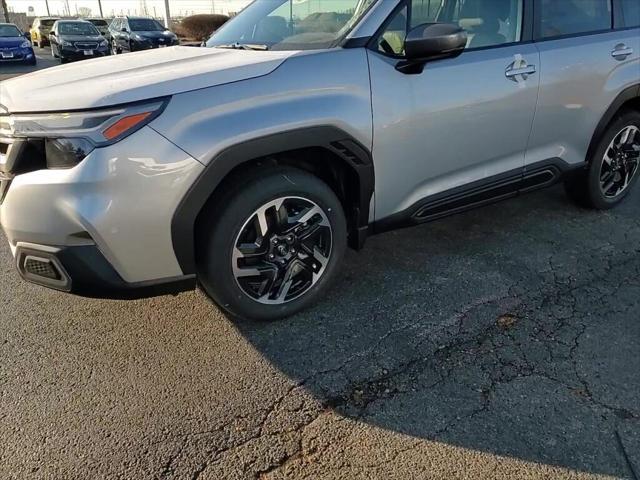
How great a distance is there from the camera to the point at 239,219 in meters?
2.47

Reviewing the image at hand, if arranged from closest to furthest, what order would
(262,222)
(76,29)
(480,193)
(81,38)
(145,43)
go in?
(262,222)
(480,193)
(81,38)
(76,29)
(145,43)

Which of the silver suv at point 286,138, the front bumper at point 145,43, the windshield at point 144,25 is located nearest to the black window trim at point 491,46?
the silver suv at point 286,138

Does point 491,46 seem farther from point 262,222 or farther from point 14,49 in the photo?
point 14,49

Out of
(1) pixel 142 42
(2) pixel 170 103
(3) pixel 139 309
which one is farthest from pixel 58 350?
(1) pixel 142 42

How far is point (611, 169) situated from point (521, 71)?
1490 mm

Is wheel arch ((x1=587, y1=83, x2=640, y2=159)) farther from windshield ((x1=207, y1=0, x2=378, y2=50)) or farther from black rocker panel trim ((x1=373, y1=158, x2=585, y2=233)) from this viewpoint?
windshield ((x1=207, y1=0, x2=378, y2=50))

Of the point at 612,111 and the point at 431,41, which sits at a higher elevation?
the point at 431,41

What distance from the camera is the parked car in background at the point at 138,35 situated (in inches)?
804

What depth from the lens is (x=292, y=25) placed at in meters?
3.12

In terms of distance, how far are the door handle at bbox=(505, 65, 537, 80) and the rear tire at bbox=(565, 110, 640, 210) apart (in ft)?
3.44

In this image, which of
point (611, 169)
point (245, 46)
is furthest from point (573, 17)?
point (245, 46)

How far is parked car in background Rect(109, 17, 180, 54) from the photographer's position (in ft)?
67.0

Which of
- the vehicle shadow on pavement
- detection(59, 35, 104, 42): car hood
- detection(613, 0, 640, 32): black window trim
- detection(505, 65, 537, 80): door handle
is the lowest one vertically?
the vehicle shadow on pavement

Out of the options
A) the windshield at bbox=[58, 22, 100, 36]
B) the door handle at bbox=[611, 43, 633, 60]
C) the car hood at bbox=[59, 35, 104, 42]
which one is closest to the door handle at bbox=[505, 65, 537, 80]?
the door handle at bbox=[611, 43, 633, 60]
